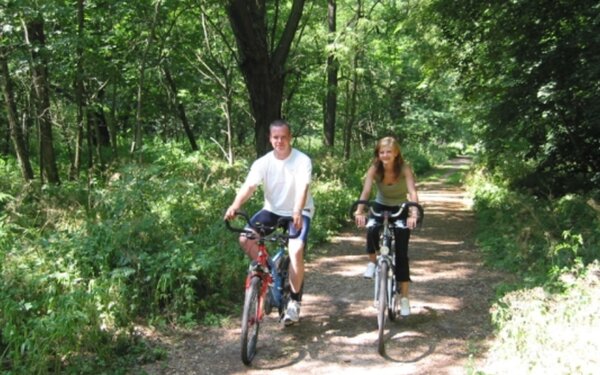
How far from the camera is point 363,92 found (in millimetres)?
24859

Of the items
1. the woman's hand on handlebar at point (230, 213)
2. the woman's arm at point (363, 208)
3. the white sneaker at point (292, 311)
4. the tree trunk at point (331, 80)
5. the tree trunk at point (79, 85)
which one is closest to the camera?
the woman's hand on handlebar at point (230, 213)

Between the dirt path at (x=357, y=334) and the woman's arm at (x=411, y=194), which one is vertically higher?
the woman's arm at (x=411, y=194)

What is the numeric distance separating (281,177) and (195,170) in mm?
8630

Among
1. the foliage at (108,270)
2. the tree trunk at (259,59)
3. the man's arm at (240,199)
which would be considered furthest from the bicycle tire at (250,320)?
the tree trunk at (259,59)

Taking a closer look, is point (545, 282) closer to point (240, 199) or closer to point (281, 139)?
point (281, 139)

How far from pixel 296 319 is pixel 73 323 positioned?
2064mm

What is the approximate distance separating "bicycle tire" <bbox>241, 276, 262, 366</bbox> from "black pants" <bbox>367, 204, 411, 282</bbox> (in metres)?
1.28

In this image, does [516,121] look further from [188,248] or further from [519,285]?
[188,248]

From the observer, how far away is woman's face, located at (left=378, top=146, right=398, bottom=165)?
4977mm

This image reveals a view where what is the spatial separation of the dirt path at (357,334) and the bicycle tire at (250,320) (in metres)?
0.14

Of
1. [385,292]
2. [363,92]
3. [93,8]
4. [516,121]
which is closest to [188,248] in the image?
[385,292]

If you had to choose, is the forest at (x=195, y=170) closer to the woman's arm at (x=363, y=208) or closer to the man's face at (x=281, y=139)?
the woman's arm at (x=363, y=208)

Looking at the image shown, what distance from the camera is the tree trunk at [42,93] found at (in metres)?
9.33

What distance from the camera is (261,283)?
15.1 ft
